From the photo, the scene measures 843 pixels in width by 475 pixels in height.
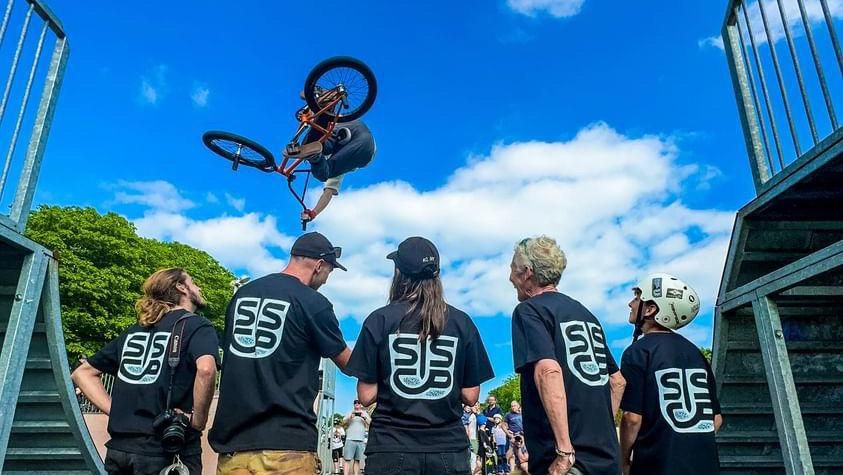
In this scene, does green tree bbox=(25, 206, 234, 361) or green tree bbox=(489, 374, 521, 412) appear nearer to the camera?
green tree bbox=(25, 206, 234, 361)

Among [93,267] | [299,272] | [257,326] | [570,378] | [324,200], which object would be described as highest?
[93,267]

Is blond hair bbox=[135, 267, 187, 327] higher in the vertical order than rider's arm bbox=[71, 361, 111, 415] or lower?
higher

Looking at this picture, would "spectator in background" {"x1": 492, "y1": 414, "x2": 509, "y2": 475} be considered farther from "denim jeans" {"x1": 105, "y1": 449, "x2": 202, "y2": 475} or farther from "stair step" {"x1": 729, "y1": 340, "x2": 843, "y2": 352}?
"denim jeans" {"x1": 105, "y1": 449, "x2": 202, "y2": 475}

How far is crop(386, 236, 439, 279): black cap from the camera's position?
3859 millimetres

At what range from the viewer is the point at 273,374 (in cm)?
367

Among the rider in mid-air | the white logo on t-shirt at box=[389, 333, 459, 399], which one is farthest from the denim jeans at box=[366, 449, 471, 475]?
the rider in mid-air

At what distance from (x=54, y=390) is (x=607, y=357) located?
4346mm

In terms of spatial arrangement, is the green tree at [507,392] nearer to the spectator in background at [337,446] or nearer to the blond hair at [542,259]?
the spectator in background at [337,446]

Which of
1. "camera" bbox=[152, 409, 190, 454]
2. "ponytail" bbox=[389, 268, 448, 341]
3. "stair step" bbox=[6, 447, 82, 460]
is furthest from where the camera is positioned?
"stair step" bbox=[6, 447, 82, 460]

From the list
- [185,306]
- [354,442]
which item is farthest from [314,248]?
[354,442]

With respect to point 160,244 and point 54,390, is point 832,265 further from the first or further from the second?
point 160,244

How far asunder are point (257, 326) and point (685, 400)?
2846 millimetres

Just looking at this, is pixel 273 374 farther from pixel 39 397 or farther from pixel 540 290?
pixel 39 397

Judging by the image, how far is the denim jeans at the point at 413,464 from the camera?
3.31 meters
